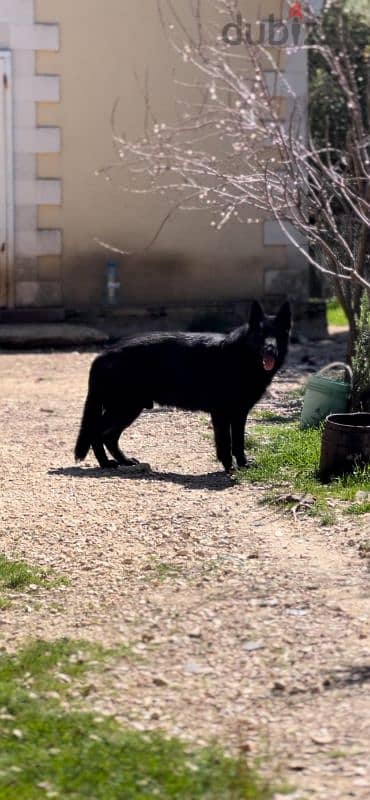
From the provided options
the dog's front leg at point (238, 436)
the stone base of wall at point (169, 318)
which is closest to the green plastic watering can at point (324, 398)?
the dog's front leg at point (238, 436)

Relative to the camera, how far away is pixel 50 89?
1512 centimetres

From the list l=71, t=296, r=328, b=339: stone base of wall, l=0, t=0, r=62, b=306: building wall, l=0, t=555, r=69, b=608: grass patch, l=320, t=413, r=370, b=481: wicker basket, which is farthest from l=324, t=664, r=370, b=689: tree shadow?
l=0, t=0, r=62, b=306: building wall

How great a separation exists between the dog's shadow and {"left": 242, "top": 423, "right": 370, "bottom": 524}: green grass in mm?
181

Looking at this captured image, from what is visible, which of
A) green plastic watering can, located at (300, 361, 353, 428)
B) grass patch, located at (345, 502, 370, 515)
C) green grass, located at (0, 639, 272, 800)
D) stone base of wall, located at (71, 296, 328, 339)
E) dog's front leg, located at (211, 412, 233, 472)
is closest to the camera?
green grass, located at (0, 639, 272, 800)

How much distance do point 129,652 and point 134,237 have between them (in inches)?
415

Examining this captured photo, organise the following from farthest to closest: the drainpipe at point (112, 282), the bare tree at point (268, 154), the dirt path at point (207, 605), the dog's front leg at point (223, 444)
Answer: the drainpipe at point (112, 282) → the dog's front leg at point (223, 444) → the bare tree at point (268, 154) → the dirt path at point (207, 605)

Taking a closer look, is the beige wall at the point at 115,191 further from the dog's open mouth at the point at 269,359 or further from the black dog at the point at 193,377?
the dog's open mouth at the point at 269,359

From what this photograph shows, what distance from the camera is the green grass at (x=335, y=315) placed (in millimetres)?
17328

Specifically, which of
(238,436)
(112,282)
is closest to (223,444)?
(238,436)

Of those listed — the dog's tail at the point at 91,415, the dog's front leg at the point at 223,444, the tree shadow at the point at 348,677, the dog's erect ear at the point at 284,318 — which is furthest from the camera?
the dog's tail at the point at 91,415

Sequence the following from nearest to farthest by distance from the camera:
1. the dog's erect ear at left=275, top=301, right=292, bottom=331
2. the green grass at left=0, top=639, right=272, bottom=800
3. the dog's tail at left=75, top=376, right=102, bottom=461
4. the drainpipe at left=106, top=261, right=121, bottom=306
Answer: the green grass at left=0, top=639, right=272, bottom=800 → the dog's erect ear at left=275, top=301, right=292, bottom=331 → the dog's tail at left=75, top=376, right=102, bottom=461 → the drainpipe at left=106, top=261, right=121, bottom=306

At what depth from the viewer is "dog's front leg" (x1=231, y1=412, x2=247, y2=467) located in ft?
28.4

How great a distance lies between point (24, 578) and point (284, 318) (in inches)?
112

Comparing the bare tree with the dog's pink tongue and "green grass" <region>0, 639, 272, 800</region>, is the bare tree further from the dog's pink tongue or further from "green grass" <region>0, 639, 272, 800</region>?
"green grass" <region>0, 639, 272, 800</region>
